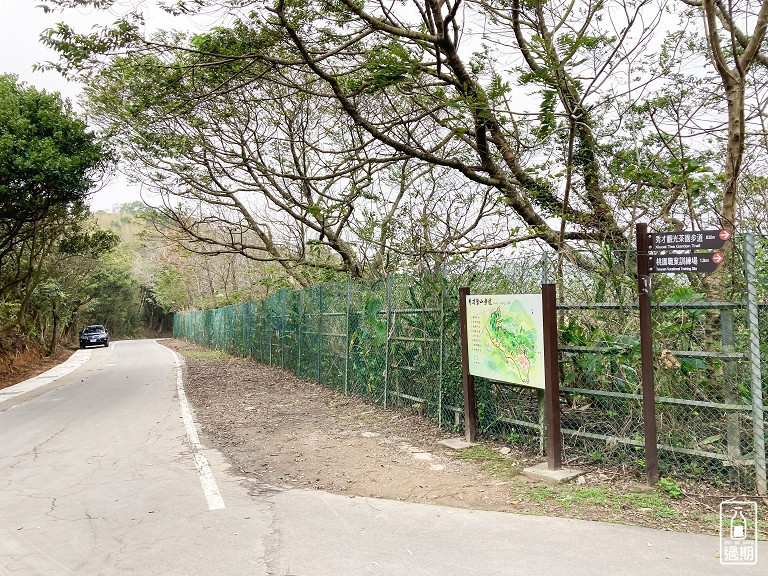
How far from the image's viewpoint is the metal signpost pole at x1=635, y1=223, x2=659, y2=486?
5121mm

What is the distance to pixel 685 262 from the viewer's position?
4.97 metres

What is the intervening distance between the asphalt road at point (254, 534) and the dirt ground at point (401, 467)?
0.27m

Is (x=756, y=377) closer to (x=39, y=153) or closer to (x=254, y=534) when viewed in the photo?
(x=254, y=534)

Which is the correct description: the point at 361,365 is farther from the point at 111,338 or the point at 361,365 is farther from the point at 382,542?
the point at 111,338

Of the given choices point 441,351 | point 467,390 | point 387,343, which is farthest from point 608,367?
point 387,343

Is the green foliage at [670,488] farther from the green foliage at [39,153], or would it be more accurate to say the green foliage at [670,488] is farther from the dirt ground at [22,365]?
the dirt ground at [22,365]

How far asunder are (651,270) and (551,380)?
1474 millimetres

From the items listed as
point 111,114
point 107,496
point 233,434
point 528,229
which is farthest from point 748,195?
point 111,114

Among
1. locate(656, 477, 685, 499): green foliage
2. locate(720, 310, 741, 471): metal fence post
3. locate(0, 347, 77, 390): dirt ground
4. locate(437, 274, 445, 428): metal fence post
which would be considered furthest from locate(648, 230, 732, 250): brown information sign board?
locate(0, 347, 77, 390): dirt ground

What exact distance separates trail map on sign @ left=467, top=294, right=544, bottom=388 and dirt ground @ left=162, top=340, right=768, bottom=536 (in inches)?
38.0

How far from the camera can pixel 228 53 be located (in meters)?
8.47

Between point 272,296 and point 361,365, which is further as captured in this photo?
point 272,296

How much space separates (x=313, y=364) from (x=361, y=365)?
132 inches

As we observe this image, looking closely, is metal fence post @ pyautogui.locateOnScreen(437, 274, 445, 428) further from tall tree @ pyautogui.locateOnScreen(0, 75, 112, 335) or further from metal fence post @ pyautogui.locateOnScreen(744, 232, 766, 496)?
tall tree @ pyautogui.locateOnScreen(0, 75, 112, 335)
